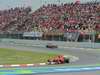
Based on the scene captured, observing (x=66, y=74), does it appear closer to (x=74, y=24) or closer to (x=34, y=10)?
(x=74, y=24)

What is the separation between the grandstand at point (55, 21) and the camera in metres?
41.7

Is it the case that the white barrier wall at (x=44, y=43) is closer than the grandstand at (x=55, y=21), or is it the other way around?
the white barrier wall at (x=44, y=43)

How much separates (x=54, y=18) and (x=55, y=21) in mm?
1688

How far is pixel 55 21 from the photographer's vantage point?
161 feet

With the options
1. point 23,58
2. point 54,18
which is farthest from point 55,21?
Answer: point 23,58

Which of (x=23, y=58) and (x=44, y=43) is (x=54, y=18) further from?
(x=23, y=58)

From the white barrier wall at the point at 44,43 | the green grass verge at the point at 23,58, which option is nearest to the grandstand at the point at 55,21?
the white barrier wall at the point at 44,43

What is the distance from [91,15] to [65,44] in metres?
6.43

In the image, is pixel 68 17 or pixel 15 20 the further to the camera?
pixel 15 20

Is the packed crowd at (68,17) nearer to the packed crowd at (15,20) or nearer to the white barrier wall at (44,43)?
the packed crowd at (15,20)

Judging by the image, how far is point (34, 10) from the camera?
2276 inches

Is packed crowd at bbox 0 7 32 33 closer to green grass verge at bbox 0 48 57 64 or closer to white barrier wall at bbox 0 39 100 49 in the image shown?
white barrier wall at bbox 0 39 100 49

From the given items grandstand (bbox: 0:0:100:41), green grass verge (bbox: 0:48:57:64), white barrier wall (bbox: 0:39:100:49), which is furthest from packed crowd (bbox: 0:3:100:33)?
green grass verge (bbox: 0:48:57:64)

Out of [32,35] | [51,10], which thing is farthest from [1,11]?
[32,35]
